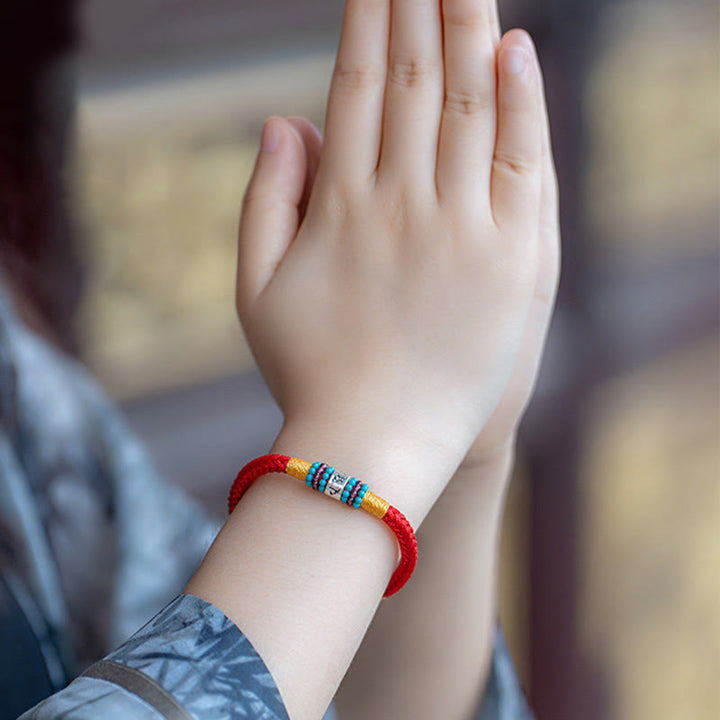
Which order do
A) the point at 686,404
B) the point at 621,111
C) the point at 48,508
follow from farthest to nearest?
the point at 686,404
the point at 621,111
the point at 48,508

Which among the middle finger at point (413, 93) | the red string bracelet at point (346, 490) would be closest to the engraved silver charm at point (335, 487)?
the red string bracelet at point (346, 490)

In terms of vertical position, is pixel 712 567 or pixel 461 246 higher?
pixel 461 246

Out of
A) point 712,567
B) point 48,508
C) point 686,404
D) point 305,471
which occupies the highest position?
point 305,471

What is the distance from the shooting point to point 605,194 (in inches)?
28.9

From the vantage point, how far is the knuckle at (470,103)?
33 cm

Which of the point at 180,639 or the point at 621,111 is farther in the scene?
the point at 621,111

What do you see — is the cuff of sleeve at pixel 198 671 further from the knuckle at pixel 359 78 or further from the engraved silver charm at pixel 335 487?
the knuckle at pixel 359 78

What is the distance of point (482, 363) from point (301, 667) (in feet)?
0.43

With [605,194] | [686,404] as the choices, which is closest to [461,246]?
[605,194]

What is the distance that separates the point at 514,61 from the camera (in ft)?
1.05

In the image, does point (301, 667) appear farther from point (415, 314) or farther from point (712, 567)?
point (712, 567)

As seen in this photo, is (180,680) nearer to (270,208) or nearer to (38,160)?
(270,208)

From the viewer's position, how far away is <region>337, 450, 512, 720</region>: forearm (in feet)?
1.37

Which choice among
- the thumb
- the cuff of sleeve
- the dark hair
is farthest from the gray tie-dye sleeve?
the dark hair
